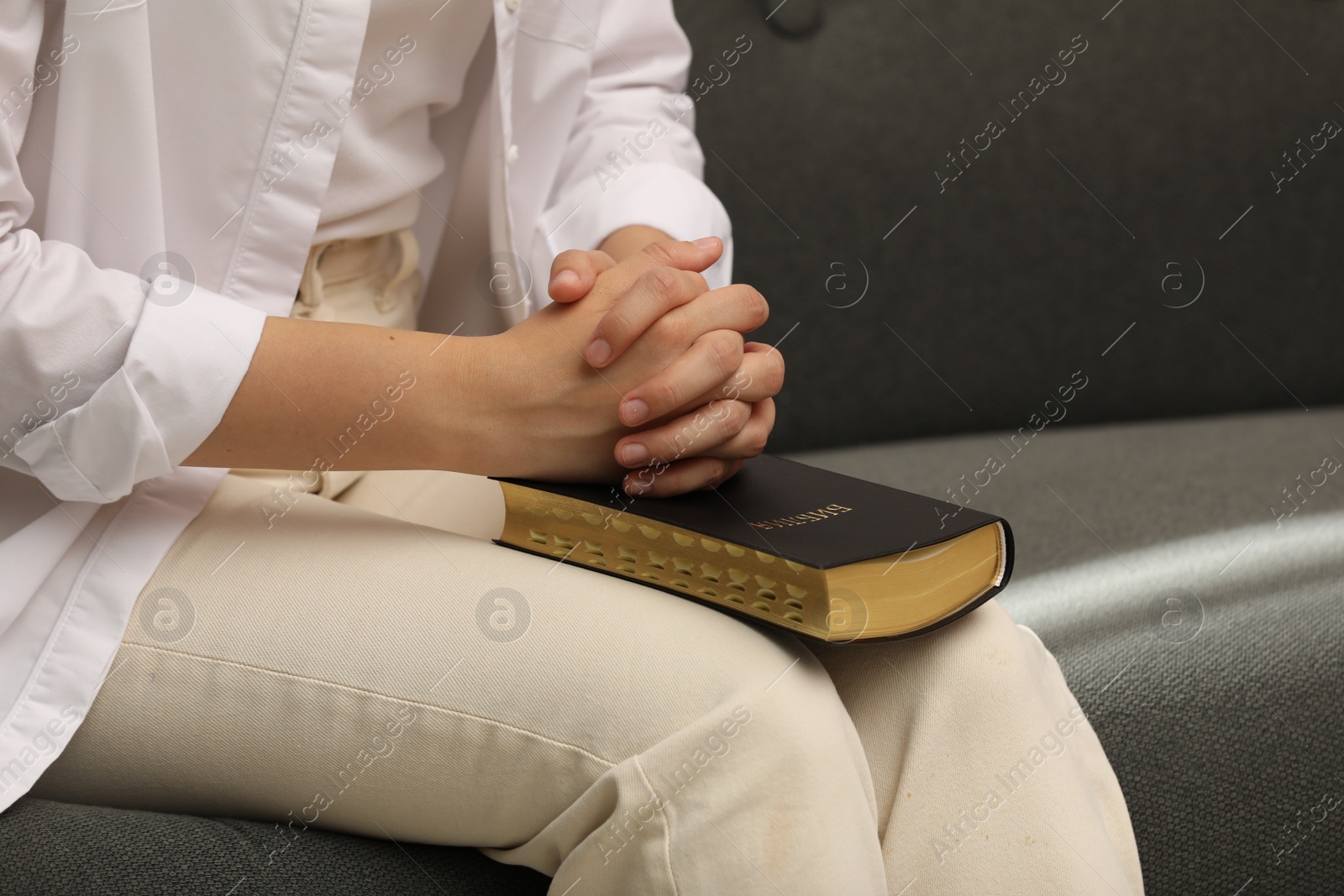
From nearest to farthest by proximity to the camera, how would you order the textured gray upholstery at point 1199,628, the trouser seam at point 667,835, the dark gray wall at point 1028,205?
the trouser seam at point 667,835 → the textured gray upholstery at point 1199,628 → the dark gray wall at point 1028,205

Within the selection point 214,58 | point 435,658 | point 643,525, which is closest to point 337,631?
point 435,658

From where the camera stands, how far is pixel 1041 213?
4.48 feet

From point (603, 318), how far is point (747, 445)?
11cm

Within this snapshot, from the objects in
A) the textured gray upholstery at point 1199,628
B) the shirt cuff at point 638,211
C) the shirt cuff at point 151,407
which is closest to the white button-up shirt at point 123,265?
the shirt cuff at point 151,407

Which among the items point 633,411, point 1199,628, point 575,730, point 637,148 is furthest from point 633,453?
point 1199,628

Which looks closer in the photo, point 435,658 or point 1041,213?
point 435,658

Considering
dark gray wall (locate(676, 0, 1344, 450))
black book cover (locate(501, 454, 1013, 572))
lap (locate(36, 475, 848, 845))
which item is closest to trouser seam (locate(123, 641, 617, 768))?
lap (locate(36, 475, 848, 845))

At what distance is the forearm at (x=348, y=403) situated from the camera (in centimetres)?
54

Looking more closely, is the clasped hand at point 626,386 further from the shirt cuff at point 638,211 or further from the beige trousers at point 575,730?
the shirt cuff at point 638,211

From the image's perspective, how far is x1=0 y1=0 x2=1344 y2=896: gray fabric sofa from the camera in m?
0.99

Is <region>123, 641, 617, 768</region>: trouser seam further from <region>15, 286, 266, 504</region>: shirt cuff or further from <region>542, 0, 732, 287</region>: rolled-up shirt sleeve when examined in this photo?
<region>542, 0, 732, 287</region>: rolled-up shirt sleeve

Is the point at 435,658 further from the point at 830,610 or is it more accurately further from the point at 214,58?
the point at 214,58

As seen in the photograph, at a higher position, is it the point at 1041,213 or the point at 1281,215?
the point at 1281,215

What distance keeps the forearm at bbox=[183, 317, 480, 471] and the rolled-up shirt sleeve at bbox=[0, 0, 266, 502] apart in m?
0.02
